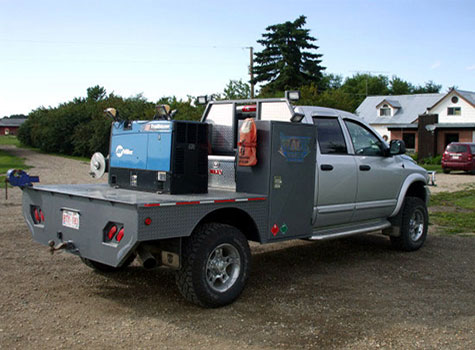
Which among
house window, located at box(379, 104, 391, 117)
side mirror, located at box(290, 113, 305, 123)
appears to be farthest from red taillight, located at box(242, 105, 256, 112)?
house window, located at box(379, 104, 391, 117)

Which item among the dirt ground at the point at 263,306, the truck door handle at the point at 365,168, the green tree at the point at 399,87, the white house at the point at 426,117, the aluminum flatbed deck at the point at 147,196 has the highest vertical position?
the green tree at the point at 399,87

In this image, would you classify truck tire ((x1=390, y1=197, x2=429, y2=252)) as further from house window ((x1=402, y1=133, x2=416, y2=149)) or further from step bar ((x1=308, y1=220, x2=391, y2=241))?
house window ((x1=402, y1=133, x2=416, y2=149))

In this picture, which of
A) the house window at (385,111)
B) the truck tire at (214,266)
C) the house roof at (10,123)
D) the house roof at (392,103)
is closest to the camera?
the truck tire at (214,266)

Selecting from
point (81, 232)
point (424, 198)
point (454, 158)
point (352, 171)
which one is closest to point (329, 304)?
point (352, 171)

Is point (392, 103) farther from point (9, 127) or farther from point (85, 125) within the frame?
point (9, 127)

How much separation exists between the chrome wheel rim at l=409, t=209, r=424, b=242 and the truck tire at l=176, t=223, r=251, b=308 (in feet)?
12.3

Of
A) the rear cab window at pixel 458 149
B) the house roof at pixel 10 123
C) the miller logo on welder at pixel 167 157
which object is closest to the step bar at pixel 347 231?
the miller logo on welder at pixel 167 157

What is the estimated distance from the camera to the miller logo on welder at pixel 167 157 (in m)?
5.72

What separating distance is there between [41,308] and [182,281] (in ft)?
4.68

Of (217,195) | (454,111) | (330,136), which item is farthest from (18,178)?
(454,111)

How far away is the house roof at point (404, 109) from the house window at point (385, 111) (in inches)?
19.7

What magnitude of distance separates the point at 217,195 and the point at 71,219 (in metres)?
1.49

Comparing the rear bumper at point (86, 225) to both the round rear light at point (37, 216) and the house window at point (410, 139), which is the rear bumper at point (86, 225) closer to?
the round rear light at point (37, 216)

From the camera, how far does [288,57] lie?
1965 inches
